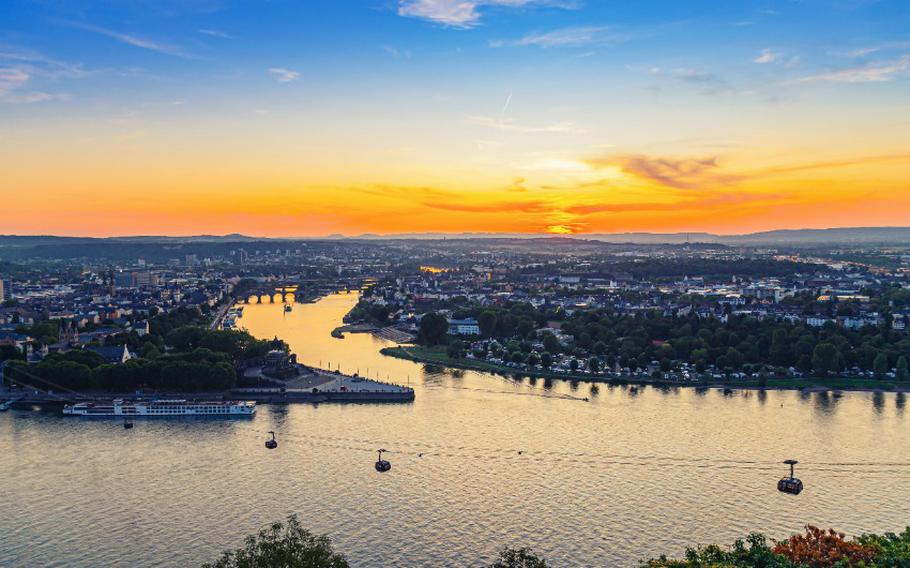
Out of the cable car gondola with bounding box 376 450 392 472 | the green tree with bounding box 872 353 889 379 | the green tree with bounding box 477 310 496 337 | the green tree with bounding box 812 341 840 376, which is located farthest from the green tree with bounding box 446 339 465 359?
the cable car gondola with bounding box 376 450 392 472

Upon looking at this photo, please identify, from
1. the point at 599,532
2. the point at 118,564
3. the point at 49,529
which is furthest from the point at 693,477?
the point at 49,529

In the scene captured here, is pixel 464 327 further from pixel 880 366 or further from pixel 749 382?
pixel 880 366

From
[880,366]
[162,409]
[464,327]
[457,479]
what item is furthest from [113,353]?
[880,366]

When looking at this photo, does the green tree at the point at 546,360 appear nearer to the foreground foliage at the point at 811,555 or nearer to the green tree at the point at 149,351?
the green tree at the point at 149,351

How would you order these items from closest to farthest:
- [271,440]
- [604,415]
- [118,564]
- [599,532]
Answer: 1. [118,564]
2. [599,532]
3. [271,440]
4. [604,415]

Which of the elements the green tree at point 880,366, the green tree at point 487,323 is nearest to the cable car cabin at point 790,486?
the green tree at point 880,366

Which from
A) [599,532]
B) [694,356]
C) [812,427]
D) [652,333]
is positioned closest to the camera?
[599,532]

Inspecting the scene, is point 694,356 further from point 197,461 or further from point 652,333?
point 197,461
